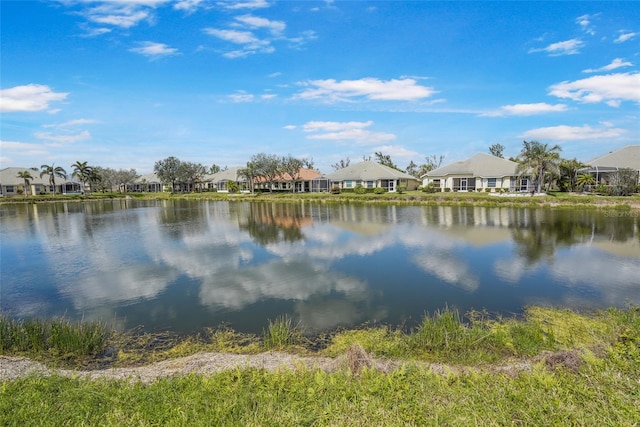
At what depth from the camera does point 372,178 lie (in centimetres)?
6147

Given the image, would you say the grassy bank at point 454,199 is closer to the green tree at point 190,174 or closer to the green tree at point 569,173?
the green tree at point 569,173

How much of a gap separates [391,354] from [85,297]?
11.3 meters

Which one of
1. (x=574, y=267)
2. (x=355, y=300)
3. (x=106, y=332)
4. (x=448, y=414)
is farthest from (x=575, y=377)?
(x=574, y=267)

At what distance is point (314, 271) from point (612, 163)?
54567mm

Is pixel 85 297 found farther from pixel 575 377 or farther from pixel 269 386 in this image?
pixel 575 377

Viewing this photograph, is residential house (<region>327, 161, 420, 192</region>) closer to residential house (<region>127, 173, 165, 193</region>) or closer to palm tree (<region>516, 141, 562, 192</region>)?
palm tree (<region>516, 141, 562, 192</region>)

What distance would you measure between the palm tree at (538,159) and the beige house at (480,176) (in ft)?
7.32

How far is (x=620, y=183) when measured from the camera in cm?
4134

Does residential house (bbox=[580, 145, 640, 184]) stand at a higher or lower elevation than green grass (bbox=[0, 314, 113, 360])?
higher

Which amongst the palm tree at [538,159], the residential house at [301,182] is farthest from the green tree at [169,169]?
the palm tree at [538,159]

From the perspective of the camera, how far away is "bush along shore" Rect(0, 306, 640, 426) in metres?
4.98

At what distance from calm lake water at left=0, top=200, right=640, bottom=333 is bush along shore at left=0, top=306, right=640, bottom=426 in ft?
4.83

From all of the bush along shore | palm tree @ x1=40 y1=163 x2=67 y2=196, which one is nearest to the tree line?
palm tree @ x1=40 y1=163 x2=67 y2=196

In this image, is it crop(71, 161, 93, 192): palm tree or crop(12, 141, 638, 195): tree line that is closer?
crop(12, 141, 638, 195): tree line
